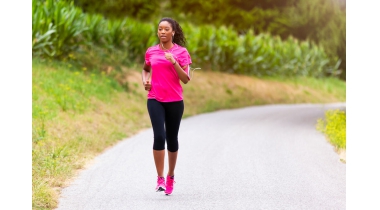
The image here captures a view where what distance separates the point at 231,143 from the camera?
13.8 meters

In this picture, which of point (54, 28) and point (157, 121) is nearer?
point (157, 121)

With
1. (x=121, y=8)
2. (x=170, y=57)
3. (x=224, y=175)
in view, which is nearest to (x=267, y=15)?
(x=121, y=8)

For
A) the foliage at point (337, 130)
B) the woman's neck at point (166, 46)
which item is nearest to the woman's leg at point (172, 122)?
the woman's neck at point (166, 46)

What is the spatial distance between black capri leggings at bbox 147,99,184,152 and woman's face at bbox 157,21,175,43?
731 millimetres

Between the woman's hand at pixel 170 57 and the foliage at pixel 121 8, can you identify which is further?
the foliage at pixel 121 8

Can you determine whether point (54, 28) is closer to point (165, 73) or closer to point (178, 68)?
point (165, 73)

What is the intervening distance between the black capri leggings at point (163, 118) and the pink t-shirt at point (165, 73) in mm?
84

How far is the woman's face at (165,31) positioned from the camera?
26.3 ft

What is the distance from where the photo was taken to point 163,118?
8117 millimetres

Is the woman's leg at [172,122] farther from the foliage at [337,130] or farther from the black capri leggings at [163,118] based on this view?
the foliage at [337,130]

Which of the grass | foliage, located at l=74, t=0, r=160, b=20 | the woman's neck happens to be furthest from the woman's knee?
foliage, located at l=74, t=0, r=160, b=20

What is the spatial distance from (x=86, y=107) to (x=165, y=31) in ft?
25.7

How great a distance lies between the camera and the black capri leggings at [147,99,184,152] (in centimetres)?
807

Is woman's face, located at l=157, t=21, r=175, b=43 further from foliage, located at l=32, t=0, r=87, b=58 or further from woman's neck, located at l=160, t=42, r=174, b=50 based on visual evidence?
foliage, located at l=32, t=0, r=87, b=58
